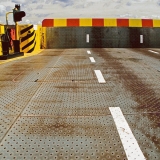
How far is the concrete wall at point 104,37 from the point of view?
19031 millimetres

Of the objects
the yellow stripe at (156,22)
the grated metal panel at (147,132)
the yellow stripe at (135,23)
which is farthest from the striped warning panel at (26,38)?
the grated metal panel at (147,132)

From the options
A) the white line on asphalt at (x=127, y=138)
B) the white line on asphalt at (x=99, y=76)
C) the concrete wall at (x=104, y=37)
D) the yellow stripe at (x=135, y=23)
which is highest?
the yellow stripe at (x=135, y=23)

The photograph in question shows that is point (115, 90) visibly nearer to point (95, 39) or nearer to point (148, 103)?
Result: point (148, 103)

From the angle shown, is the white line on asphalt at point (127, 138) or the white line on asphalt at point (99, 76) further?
the white line on asphalt at point (99, 76)

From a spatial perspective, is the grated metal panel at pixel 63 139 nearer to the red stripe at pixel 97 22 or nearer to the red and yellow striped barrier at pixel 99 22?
the red and yellow striped barrier at pixel 99 22

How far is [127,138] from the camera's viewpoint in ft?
10.5

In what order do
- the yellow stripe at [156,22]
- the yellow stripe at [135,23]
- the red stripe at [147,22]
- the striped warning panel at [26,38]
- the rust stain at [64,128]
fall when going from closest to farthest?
1. the rust stain at [64,128]
2. the striped warning panel at [26,38]
3. the yellow stripe at [135,23]
4. the red stripe at [147,22]
5. the yellow stripe at [156,22]

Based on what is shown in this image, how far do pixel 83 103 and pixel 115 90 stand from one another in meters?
1.16

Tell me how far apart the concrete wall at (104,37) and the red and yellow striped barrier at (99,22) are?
0.22 metres

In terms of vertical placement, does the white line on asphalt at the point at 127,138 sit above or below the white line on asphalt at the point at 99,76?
→ below

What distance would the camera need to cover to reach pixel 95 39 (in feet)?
63.5

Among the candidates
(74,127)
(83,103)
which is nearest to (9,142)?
(74,127)

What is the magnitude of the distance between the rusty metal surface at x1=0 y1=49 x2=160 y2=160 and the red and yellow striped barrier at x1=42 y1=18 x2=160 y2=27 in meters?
12.4

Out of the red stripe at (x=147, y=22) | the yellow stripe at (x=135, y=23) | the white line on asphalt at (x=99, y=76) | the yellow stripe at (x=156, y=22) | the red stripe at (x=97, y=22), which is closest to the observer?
the white line on asphalt at (x=99, y=76)
